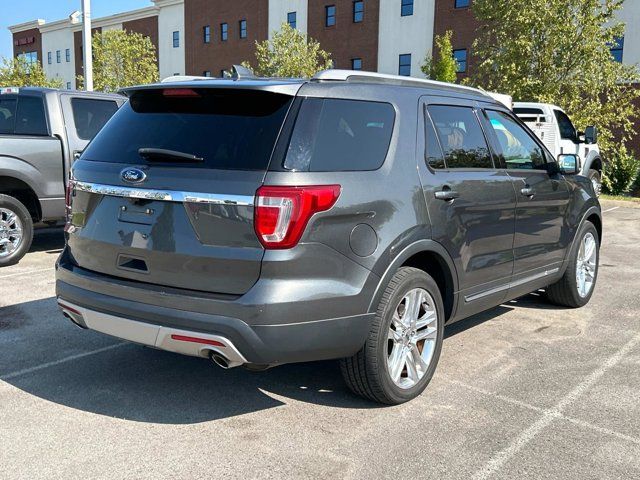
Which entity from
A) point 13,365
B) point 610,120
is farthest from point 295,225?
point 610,120

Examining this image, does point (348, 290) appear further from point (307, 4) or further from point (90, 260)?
point (307, 4)

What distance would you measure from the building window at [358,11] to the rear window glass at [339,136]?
33.9 meters

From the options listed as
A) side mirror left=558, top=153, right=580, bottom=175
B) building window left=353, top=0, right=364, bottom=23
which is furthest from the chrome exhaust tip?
building window left=353, top=0, right=364, bottom=23

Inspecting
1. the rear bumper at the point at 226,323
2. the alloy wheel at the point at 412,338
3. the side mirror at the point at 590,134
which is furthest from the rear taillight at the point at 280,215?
the side mirror at the point at 590,134

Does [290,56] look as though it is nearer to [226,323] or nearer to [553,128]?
[553,128]

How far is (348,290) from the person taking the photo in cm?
331

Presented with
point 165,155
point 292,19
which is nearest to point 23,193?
point 165,155

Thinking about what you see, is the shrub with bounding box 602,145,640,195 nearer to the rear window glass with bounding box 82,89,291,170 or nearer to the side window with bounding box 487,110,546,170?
the side window with bounding box 487,110,546,170

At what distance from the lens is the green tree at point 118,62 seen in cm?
3481

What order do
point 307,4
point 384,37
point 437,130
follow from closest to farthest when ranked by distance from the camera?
point 437,130 < point 384,37 < point 307,4

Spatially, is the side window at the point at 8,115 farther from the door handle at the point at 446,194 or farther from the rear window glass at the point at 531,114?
the rear window glass at the point at 531,114

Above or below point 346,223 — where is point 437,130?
above

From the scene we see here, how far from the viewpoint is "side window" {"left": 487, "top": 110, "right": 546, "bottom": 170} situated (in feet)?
15.8

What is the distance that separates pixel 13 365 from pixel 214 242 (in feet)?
7.04
